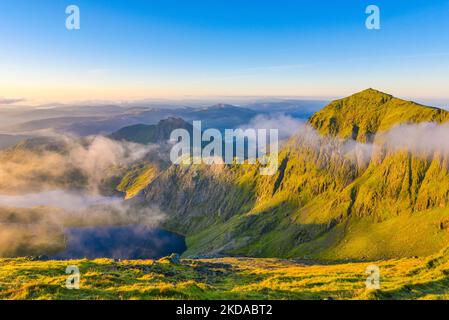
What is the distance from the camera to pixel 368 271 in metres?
54.0

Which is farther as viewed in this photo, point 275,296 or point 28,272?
point 28,272

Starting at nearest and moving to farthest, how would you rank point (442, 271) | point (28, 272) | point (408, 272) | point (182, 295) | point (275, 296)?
point (182, 295), point (275, 296), point (28, 272), point (442, 271), point (408, 272)
